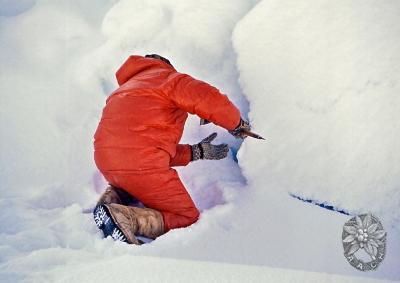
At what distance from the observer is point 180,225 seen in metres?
1.84

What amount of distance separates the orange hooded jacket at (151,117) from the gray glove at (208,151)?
0.89 ft

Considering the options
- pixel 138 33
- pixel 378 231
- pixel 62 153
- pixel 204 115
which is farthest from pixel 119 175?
pixel 138 33

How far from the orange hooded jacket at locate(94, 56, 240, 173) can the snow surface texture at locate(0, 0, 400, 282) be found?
292 millimetres

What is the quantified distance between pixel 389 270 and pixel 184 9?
219 cm

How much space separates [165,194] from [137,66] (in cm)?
68

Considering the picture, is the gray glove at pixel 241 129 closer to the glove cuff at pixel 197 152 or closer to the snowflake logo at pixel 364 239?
the glove cuff at pixel 197 152

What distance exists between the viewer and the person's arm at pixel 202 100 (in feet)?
5.98

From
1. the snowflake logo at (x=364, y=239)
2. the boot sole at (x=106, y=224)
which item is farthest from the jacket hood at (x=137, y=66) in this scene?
the snowflake logo at (x=364, y=239)

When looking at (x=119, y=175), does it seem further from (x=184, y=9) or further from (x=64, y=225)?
(x=184, y=9)

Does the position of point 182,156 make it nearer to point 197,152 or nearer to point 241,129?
point 197,152

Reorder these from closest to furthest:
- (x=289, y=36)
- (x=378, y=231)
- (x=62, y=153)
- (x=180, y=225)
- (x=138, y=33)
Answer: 1. (x=378, y=231)
2. (x=180, y=225)
3. (x=289, y=36)
4. (x=62, y=153)
5. (x=138, y=33)

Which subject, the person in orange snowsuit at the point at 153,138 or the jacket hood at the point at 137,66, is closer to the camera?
the person in orange snowsuit at the point at 153,138

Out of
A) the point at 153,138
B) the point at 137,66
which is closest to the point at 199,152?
the point at 153,138

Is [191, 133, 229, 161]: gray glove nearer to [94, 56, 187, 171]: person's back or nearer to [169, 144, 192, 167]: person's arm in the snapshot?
[169, 144, 192, 167]: person's arm
